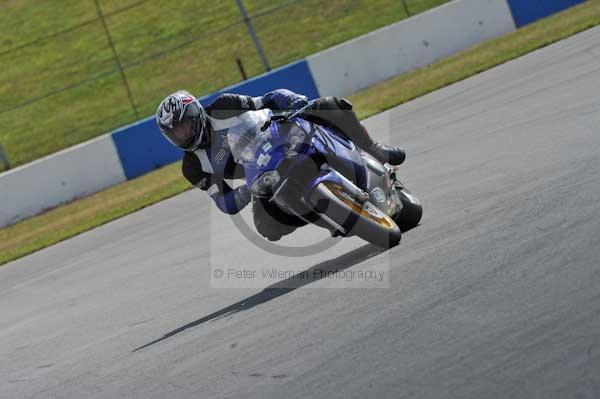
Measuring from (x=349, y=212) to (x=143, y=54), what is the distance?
1918 cm

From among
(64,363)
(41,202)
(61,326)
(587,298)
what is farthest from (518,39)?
(587,298)

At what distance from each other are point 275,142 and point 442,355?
2.82 metres

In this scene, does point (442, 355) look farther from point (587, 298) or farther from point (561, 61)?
point (561, 61)

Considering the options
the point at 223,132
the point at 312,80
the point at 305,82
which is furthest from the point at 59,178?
the point at 223,132

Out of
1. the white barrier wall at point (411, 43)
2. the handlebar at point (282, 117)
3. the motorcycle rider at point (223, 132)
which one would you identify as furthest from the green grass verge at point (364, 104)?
the handlebar at point (282, 117)

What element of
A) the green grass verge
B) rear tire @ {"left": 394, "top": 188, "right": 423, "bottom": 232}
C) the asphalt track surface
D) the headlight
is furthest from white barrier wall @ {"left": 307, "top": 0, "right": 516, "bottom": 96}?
the headlight

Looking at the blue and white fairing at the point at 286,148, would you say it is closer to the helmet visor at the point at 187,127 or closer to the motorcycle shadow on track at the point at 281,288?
the helmet visor at the point at 187,127

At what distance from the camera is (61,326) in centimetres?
899

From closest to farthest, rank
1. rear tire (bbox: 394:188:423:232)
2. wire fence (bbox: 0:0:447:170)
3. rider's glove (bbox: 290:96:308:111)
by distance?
rider's glove (bbox: 290:96:308:111)
rear tire (bbox: 394:188:423:232)
wire fence (bbox: 0:0:447:170)

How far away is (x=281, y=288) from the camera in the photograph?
302 inches

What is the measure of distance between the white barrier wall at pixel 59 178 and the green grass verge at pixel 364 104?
38 centimetres

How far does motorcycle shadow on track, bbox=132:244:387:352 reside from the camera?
24.4 feet

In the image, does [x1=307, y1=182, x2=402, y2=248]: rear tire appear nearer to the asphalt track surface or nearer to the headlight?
the asphalt track surface

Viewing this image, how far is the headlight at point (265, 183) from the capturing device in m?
7.17
